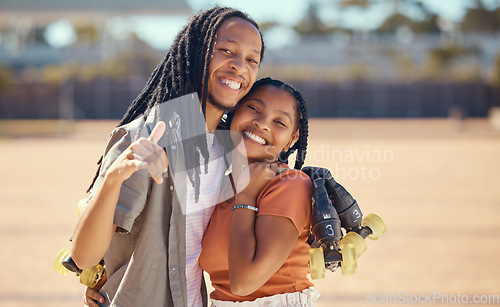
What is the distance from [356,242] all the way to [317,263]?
0.61 ft

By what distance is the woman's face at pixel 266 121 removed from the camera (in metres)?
2.46

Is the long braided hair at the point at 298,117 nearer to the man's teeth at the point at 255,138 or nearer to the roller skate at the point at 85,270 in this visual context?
the man's teeth at the point at 255,138

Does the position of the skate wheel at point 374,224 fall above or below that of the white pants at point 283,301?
above

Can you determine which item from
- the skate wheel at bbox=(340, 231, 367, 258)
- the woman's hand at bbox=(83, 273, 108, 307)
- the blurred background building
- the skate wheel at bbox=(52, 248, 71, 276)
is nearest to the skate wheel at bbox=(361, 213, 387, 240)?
the skate wheel at bbox=(340, 231, 367, 258)

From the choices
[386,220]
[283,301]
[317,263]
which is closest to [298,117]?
[317,263]

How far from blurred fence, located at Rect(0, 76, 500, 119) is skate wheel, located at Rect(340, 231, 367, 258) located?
36.4 metres

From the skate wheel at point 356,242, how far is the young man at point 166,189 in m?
0.58

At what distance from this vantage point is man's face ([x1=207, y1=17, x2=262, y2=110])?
8.08 feet

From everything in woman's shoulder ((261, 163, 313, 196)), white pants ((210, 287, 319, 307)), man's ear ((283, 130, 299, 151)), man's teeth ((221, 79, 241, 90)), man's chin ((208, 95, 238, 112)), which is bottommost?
white pants ((210, 287, 319, 307))

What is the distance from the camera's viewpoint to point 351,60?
48.6 m

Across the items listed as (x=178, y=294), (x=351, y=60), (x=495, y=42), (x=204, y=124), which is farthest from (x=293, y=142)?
(x=495, y=42)

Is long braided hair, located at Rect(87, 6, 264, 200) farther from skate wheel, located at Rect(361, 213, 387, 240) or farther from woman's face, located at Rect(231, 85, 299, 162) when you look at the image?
skate wheel, located at Rect(361, 213, 387, 240)

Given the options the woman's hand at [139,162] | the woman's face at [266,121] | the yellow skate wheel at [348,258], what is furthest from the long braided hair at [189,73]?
the yellow skate wheel at [348,258]

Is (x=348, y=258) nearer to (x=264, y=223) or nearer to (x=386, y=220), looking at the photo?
(x=264, y=223)
